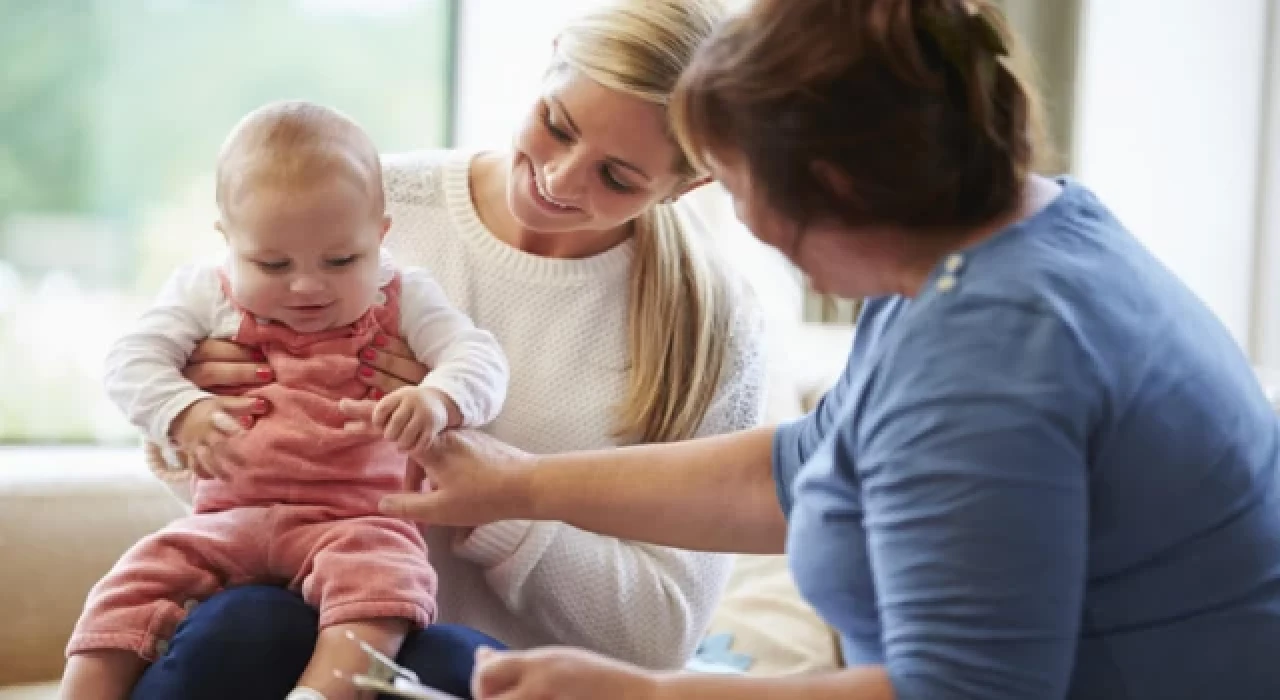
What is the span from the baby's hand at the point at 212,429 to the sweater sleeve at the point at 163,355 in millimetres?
13

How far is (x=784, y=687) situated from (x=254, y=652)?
62cm

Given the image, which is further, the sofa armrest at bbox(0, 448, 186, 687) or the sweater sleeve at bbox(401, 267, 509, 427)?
the sofa armrest at bbox(0, 448, 186, 687)

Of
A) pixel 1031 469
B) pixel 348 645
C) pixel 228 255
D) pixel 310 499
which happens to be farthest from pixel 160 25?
pixel 1031 469

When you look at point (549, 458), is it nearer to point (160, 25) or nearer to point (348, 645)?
point (348, 645)

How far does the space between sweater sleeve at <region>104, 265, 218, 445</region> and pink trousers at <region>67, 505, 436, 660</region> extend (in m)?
0.12

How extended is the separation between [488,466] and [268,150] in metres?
0.38

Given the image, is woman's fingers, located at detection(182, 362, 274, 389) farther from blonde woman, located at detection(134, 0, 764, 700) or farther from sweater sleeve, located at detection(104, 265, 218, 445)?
blonde woman, located at detection(134, 0, 764, 700)

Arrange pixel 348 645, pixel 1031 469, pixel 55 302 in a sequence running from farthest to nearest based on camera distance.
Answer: pixel 55 302, pixel 348 645, pixel 1031 469

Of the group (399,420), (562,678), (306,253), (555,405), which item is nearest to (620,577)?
(555,405)

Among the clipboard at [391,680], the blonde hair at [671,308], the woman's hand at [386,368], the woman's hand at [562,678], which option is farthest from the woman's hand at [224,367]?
the woman's hand at [562,678]

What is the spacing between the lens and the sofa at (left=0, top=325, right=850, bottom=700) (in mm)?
2105

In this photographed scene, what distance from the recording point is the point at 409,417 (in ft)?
4.69

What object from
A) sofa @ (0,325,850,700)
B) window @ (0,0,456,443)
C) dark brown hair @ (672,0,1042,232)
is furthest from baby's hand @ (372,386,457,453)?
window @ (0,0,456,443)

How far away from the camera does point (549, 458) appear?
150cm
